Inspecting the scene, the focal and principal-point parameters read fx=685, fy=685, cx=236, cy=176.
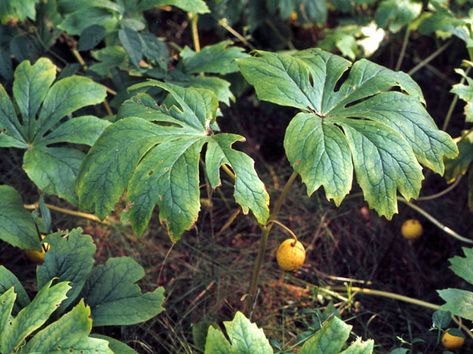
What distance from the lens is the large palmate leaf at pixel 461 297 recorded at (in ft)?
6.19

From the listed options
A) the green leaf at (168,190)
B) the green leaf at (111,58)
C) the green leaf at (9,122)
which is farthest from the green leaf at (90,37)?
the green leaf at (168,190)

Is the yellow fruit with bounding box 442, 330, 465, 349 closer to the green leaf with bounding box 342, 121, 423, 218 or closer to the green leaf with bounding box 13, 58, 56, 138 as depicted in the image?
the green leaf with bounding box 342, 121, 423, 218

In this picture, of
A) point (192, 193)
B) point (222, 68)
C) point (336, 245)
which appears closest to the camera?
point (192, 193)

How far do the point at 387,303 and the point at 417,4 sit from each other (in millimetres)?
1196

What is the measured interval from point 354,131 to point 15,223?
1.06m

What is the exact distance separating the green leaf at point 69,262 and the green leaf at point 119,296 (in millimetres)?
63

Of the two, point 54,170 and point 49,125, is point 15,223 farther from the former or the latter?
point 49,125

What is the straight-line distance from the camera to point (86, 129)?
2166 mm

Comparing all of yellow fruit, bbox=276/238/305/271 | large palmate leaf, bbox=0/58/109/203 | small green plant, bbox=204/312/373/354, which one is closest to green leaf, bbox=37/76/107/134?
large palmate leaf, bbox=0/58/109/203

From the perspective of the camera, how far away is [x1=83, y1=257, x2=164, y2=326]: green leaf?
6.66ft

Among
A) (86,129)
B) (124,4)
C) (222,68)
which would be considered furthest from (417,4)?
(86,129)

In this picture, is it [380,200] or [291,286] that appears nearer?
[380,200]

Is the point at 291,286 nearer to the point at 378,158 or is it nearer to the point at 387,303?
the point at 387,303

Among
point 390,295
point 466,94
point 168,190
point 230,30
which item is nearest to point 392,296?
point 390,295
